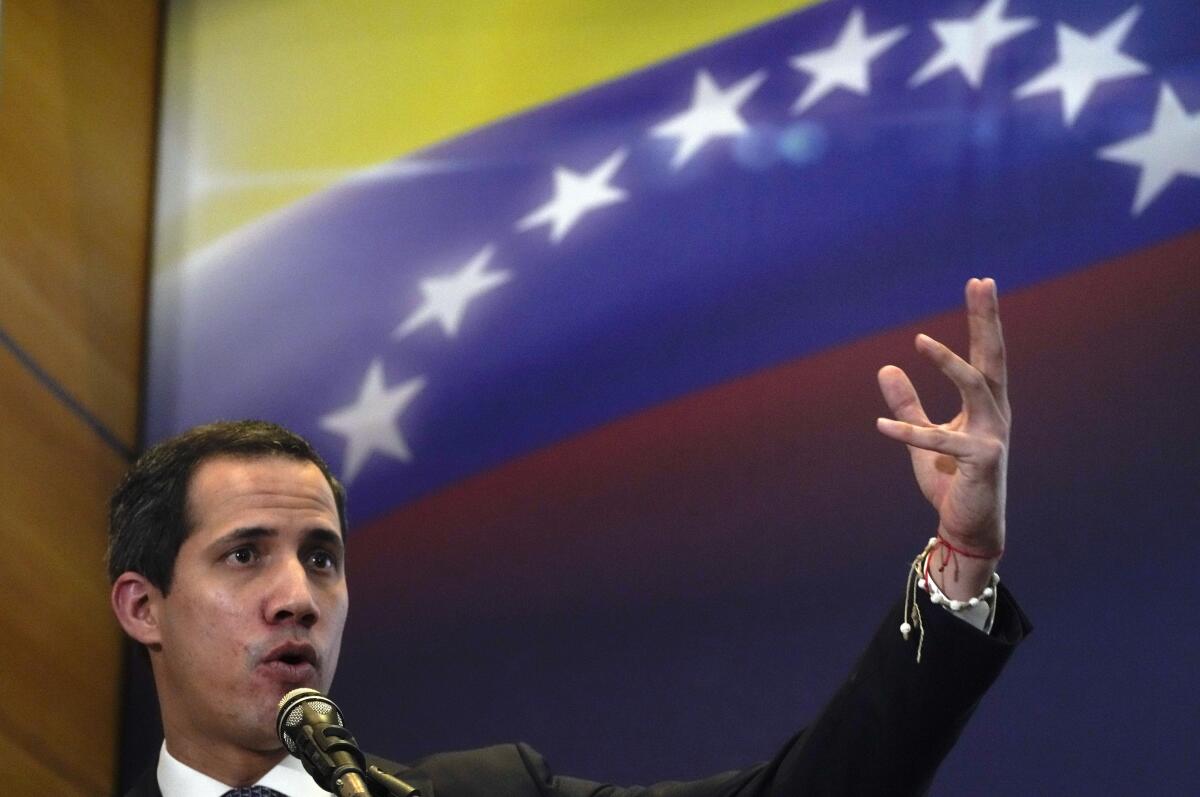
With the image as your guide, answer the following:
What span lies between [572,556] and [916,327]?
2.69 ft

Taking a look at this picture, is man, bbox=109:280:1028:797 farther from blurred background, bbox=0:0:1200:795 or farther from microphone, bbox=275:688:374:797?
blurred background, bbox=0:0:1200:795

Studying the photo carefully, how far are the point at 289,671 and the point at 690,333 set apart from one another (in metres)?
1.42

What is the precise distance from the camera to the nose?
2062mm

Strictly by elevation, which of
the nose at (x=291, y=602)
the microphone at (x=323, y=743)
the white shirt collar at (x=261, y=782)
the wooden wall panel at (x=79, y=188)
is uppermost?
the wooden wall panel at (x=79, y=188)

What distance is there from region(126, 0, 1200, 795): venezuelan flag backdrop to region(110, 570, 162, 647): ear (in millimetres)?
1047

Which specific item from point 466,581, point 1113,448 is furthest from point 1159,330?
point 466,581

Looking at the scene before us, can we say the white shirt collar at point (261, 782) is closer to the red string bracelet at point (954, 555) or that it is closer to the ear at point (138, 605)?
the ear at point (138, 605)

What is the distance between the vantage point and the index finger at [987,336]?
68.2 inches

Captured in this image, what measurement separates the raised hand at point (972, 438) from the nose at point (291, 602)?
0.80 m

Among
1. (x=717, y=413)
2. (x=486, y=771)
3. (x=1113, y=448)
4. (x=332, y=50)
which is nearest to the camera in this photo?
(x=486, y=771)

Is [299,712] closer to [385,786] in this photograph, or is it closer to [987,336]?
[385,786]

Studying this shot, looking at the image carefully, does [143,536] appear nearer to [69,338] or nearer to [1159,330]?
[69,338]

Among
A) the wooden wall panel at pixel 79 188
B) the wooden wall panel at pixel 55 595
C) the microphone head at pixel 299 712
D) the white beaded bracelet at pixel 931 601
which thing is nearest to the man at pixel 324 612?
the white beaded bracelet at pixel 931 601

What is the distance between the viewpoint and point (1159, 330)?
A: 9.82 ft
